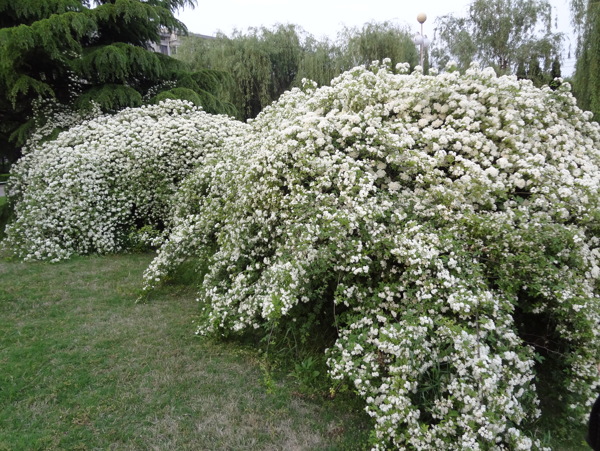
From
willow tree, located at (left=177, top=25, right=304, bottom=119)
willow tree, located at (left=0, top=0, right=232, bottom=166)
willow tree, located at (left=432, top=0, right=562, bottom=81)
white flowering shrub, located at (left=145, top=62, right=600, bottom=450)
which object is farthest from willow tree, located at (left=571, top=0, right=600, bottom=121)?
willow tree, located at (left=177, top=25, right=304, bottom=119)

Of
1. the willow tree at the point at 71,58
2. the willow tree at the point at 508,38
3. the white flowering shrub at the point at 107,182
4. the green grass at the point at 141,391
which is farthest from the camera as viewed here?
the willow tree at the point at 508,38

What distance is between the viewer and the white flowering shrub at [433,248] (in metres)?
2.28

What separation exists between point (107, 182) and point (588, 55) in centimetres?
1221

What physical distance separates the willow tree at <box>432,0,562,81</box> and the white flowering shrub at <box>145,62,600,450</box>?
15798 millimetres

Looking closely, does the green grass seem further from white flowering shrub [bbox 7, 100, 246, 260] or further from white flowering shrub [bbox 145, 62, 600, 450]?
white flowering shrub [bbox 7, 100, 246, 260]

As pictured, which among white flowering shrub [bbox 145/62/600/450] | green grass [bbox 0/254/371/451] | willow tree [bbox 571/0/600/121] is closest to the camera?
white flowering shrub [bbox 145/62/600/450]

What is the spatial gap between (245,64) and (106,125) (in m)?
13.4

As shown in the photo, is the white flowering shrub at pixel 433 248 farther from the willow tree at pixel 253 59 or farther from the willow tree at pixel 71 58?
the willow tree at pixel 253 59

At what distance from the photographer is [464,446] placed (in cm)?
197

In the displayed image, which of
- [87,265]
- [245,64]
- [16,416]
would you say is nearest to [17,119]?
[87,265]

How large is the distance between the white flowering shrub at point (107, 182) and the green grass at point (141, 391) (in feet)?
5.91

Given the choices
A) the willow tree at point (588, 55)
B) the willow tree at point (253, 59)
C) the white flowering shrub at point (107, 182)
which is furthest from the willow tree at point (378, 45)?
the white flowering shrub at point (107, 182)

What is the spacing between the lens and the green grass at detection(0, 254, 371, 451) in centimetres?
252

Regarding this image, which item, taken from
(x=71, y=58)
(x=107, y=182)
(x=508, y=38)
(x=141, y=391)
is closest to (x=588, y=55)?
(x=508, y=38)
